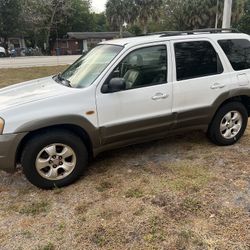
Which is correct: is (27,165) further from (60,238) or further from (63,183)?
(60,238)

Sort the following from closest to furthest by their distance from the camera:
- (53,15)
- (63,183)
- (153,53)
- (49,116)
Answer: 1. (49,116)
2. (63,183)
3. (153,53)
4. (53,15)

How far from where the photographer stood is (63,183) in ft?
13.2

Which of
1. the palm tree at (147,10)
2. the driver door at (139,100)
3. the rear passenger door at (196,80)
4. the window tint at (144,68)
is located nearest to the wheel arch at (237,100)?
the rear passenger door at (196,80)

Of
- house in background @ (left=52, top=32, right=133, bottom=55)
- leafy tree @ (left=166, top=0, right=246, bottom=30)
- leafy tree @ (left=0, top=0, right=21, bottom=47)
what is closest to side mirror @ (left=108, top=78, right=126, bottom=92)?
leafy tree @ (left=166, top=0, right=246, bottom=30)

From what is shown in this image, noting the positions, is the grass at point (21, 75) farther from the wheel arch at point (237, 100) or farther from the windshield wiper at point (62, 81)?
the wheel arch at point (237, 100)

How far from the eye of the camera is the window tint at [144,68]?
4.16 meters

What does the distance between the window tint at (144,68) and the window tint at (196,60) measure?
24 cm

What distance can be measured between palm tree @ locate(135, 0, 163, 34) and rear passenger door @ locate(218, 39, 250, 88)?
1622 inches

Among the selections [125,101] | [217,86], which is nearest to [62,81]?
[125,101]

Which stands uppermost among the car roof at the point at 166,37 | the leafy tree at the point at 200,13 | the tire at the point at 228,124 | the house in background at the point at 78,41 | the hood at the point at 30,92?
the leafy tree at the point at 200,13

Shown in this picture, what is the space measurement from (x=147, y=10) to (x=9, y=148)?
143ft

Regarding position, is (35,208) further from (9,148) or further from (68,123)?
(68,123)

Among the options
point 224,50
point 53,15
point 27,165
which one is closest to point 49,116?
point 27,165

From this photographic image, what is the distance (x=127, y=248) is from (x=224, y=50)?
3.24 meters
